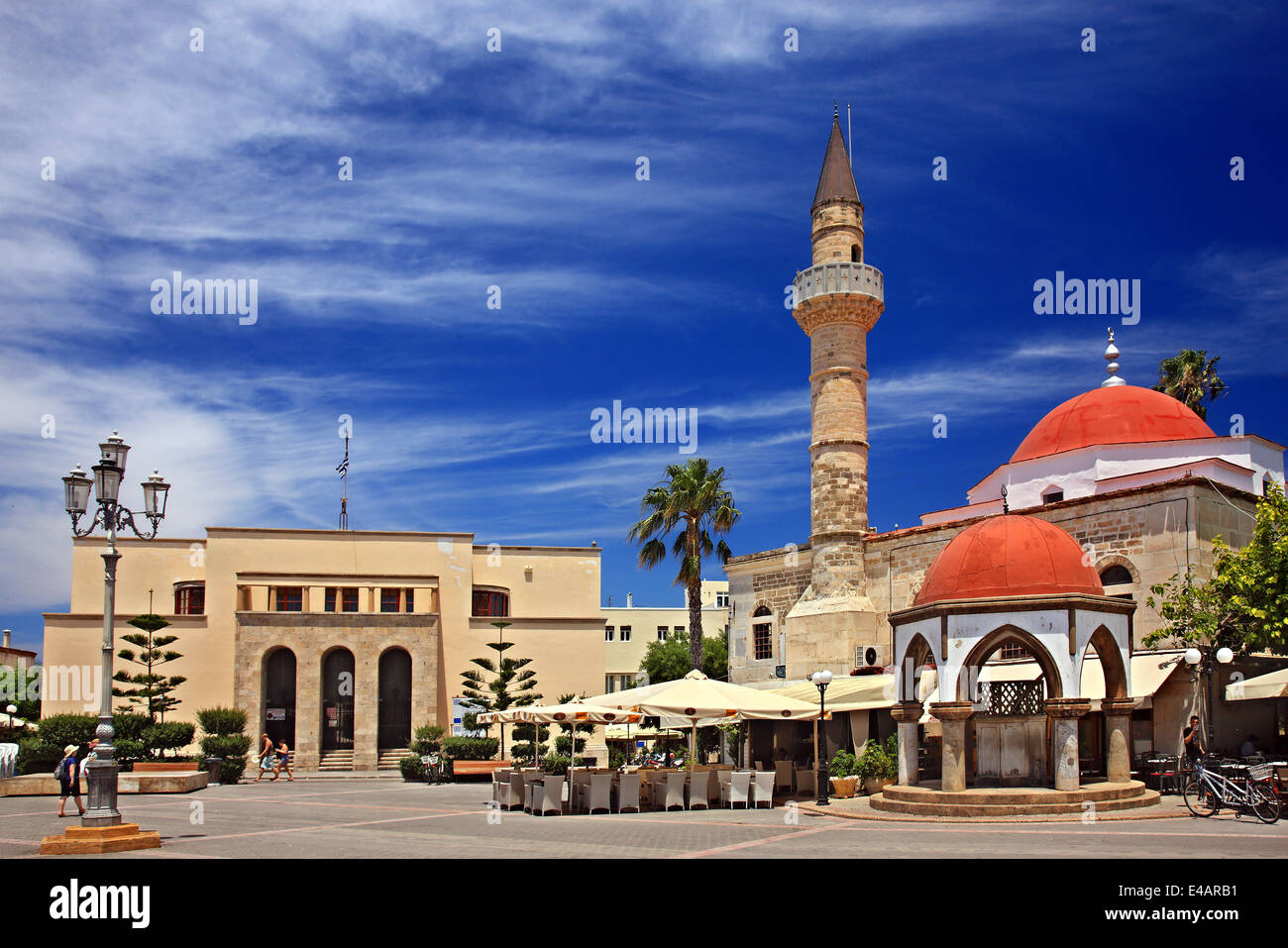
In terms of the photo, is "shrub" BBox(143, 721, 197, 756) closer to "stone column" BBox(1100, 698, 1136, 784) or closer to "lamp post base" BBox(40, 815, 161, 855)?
"lamp post base" BBox(40, 815, 161, 855)

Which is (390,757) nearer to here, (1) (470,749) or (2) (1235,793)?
(1) (470,749)

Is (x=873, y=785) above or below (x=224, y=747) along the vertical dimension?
above

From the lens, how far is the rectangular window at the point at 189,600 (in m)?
41.2

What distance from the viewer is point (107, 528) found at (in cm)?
1476

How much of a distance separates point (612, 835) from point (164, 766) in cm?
2078

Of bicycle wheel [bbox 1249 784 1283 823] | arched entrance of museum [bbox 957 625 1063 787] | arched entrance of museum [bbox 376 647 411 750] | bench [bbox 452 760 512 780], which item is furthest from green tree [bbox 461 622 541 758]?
bicycle wheel [bbox 1249 784 1283 823]

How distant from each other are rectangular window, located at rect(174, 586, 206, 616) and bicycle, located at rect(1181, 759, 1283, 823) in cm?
3539

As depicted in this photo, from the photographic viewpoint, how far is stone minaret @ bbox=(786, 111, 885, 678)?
30203 mm

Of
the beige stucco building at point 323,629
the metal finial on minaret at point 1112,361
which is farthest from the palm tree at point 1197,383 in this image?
the beige stucco building at point 323,629

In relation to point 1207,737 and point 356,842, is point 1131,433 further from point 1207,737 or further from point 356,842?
point 356,842

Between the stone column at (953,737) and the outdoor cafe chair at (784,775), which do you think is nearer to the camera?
the stone column at (953,737)

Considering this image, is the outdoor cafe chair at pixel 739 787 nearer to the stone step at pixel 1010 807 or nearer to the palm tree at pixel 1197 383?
the stone step at pixel 1010 807

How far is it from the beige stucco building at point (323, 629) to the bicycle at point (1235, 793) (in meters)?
28.1

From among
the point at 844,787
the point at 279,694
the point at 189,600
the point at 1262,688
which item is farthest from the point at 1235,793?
the point at 189,600
